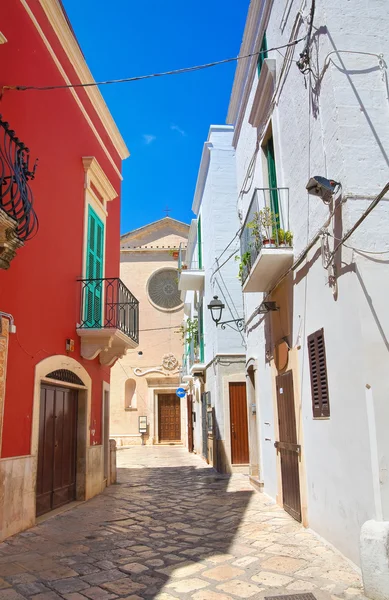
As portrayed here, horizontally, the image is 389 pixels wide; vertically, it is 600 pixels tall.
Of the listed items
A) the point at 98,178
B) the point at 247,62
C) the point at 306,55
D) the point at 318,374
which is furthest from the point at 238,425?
the point at 306,55

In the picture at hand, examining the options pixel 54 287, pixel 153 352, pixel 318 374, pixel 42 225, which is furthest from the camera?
pixel 153 352

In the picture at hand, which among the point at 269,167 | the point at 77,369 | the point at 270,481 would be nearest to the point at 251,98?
the point at 269,167

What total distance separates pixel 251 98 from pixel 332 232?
558 centimetres

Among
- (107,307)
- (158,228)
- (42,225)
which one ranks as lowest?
(107,307)

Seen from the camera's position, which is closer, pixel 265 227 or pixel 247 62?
pixel 265 227

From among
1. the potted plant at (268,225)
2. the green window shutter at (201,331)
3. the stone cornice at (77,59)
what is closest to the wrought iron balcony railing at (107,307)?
the potted plant at (268,225)

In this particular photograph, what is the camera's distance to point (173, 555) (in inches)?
206

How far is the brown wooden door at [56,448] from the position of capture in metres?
7.48

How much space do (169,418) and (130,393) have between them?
2.35 m

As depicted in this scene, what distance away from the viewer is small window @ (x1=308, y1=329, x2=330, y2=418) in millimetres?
5461

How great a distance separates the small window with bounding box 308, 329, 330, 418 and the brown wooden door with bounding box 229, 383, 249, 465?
24.1 feet

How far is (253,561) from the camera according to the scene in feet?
16.1

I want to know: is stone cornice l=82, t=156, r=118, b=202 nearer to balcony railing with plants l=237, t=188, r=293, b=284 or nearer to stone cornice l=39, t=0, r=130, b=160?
stone cornice l=39, t=0, r=130, b=160

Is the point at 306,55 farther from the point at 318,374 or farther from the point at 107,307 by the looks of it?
the point at 107,307
